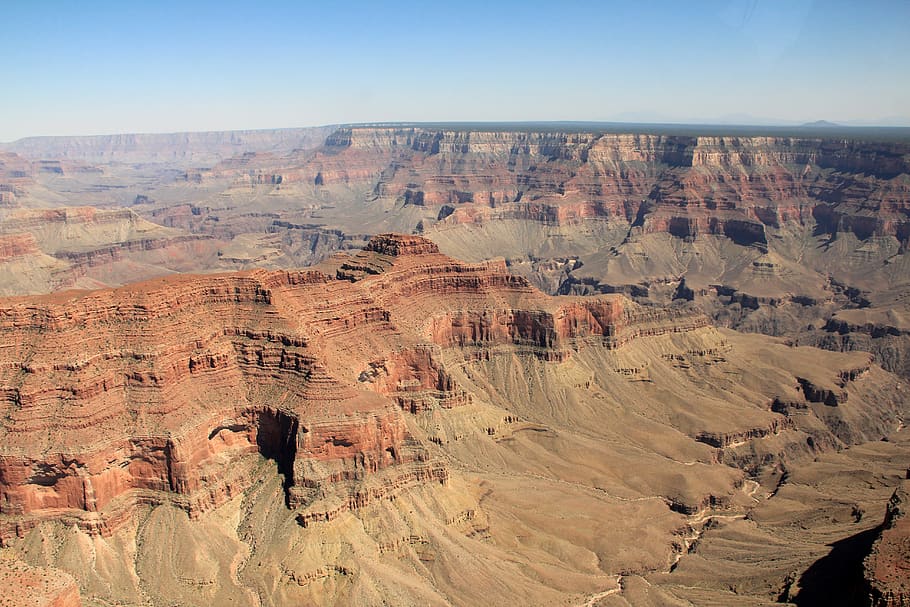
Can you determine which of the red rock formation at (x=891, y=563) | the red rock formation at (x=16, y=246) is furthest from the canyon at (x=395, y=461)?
the red rock formation at (x=16, y=246)

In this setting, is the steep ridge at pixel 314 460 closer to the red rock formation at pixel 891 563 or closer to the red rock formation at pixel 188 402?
the red rock formation at pixel 188 402

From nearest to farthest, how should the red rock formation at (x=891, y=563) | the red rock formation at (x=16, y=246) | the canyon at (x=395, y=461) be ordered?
the red rock formation at (x=891, y=563), the canyon at (x=395, y=461), the red rock formation at (x=16, y=246)

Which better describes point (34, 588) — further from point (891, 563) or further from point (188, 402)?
point (891, 563)

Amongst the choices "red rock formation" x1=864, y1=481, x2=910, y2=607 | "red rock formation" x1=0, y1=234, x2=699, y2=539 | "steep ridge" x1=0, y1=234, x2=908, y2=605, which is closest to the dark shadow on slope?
"red rock formation" x1=864, y1=481, x2=910, y2=607

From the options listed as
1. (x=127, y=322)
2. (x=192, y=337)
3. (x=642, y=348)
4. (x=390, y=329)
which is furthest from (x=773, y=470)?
(x=127, y=322)

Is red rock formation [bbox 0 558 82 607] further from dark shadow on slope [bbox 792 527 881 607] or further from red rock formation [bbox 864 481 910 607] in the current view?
dark shadow on slope [bbox 792 527 881 607]

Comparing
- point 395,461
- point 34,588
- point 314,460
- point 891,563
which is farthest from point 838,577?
point 34,588
